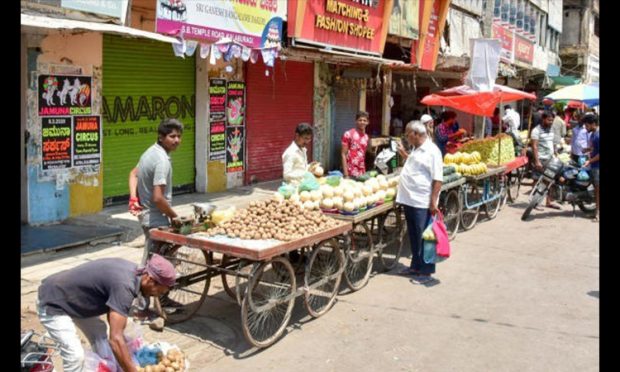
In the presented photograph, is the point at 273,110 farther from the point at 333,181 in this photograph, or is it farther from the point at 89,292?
the point at 89,292

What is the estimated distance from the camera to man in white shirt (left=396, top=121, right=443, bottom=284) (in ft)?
24.5

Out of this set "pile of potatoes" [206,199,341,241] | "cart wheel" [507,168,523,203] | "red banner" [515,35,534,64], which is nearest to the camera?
"pile of potatoes" [206,199,341,241]

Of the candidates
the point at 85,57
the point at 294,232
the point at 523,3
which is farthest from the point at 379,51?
the point at 523,3

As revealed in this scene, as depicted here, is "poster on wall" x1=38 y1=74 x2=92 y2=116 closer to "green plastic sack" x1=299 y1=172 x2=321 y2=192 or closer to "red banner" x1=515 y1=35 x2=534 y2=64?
"green plastic sack" x1=299 y1=172 x2=321 y2=192

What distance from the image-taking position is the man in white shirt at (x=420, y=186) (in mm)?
7480

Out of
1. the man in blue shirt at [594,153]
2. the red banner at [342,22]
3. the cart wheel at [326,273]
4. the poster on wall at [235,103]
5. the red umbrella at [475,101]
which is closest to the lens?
the cart wheel at [326,273]

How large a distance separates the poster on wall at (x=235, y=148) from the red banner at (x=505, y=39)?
1708 centimetres

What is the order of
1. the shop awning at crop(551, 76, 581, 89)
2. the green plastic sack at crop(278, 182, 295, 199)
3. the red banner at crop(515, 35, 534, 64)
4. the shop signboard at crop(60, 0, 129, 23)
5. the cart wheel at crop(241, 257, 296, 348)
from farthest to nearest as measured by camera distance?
the shop awning at crop(551, 76, 581, 89)
the red banner at crop(515, 35, 534, 64)
the shop signboard at crop(60, 0, 129, 23)
the green plastic sack at crop(278, 182, 295, 199)
the cart wheel at crop(241, 257, 296, 348)

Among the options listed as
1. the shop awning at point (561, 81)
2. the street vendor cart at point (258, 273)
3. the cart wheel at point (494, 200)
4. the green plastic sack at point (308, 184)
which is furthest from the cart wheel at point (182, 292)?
the shop awning at point (561, 81)

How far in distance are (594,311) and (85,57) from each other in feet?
25.0

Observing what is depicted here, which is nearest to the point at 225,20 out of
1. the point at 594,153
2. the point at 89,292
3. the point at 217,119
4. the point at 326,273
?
the point at 217,119

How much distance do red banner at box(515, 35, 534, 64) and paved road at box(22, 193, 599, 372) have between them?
23161 millimetres

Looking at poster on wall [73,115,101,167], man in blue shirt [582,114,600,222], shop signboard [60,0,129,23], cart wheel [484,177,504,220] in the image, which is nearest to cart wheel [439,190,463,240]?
cart wheel [484,177,504,220]

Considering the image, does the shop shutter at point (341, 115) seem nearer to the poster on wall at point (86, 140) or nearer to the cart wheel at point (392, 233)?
the poster on wall at point (86, 140)
